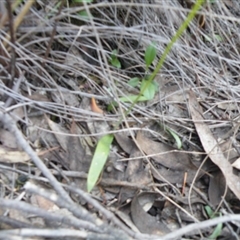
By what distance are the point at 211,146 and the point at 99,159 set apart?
1.12ft

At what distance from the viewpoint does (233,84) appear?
1487 mm

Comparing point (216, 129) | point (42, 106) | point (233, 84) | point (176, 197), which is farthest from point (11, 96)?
point (233, 84)

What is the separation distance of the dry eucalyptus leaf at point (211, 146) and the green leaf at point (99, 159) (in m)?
0.28

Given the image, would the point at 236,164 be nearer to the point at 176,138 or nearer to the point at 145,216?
the point at 176,138

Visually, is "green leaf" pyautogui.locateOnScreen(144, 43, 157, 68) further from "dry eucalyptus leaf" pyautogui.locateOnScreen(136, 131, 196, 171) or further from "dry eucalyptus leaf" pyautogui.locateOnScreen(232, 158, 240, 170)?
"dry eucalyptus leaf" pyautogui.locateOnScreen(232, 158, 240, 170)

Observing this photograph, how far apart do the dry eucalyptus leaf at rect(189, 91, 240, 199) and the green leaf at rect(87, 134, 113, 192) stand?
0.28 metres

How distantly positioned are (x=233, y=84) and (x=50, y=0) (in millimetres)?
651

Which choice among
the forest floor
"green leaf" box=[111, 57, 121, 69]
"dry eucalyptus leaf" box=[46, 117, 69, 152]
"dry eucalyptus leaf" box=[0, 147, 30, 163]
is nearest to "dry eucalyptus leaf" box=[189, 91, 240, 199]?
the forest floor

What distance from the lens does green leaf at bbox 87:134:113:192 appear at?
1116mm

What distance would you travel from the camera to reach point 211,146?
4.22 ft

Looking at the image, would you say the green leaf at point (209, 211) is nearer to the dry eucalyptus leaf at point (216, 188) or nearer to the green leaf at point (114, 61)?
the dry eucalyptus leaf at point (216, 188)

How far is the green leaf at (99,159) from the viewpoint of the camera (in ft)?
3.66

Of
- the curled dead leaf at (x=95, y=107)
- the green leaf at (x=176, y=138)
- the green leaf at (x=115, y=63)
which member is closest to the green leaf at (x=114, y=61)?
the green leaf at (x=115, y=63)

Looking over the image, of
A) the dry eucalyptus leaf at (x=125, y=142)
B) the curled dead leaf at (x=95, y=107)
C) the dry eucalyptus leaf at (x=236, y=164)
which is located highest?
the curled dead leaf at (x=95, y=107)
